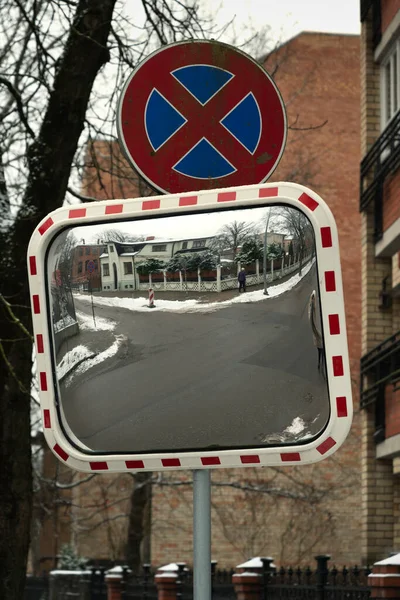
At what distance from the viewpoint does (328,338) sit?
121 inches

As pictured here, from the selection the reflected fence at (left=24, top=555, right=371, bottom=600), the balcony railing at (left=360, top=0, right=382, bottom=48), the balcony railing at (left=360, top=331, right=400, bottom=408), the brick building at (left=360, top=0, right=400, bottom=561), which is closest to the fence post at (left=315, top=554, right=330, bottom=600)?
the reflected fence at (left=24, top=555, right=371, bottom=600)

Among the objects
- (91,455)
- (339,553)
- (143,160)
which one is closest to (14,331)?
(143,160)

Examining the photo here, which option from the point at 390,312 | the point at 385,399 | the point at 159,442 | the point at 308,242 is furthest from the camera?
the point at 390,312

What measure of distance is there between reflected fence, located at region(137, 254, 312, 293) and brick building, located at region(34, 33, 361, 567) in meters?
29.0

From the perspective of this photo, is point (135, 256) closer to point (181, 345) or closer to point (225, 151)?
point (181, 345)

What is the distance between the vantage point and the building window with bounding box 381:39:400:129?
21.6 m

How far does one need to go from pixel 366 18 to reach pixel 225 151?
19416 millimetres

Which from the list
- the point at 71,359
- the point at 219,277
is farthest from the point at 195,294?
the point at 71,359

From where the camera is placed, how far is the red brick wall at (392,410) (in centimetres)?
1986

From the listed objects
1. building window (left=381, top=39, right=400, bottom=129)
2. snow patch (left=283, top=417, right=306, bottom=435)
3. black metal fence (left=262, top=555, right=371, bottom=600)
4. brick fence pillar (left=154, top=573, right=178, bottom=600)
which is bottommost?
brick fence pillar (left=154, top=573, right=178, bottom=600)

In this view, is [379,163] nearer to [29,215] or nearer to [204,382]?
[29,215]

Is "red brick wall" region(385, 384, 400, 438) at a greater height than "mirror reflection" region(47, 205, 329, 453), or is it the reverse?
"red brick wall" region(385, 384, 400, 438)

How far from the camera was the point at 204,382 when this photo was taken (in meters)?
3.21

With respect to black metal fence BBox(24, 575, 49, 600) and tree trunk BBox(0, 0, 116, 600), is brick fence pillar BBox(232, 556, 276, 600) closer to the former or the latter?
tree trunk BBox(0, 0, 116, 600)
